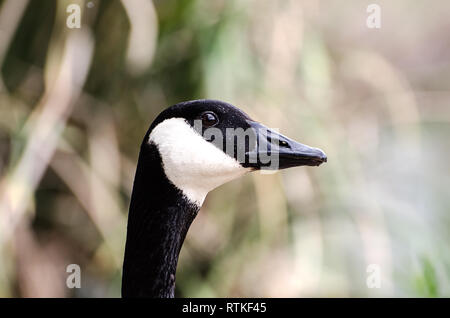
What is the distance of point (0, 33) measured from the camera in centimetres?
184

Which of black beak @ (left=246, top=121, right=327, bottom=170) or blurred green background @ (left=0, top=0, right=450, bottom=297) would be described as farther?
blurred green background @ (left=0, top=0, right=450, bottom=297)

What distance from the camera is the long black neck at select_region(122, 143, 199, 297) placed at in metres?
1.02

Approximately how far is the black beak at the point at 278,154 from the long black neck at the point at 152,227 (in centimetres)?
14

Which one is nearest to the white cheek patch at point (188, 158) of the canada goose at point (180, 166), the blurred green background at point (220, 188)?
the canada goose at point (180, 166)

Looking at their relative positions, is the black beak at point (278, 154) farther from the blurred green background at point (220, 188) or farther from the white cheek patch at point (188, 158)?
the blurred green background at point (220, 188)

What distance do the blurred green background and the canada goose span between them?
78cm

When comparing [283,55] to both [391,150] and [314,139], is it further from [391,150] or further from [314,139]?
[391,150]

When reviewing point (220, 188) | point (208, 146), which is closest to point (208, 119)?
point (208, 146)

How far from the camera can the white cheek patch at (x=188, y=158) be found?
1.00 m

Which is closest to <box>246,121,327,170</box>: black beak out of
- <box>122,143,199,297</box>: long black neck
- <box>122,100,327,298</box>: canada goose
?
<box>122,100,327,298</box>: canada goose

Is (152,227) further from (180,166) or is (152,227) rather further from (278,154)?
(278,154)

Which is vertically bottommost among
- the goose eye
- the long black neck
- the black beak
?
the long black neck

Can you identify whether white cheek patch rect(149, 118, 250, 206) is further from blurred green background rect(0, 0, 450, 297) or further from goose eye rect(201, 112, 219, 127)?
blurred green background rect(0, 0, 450, 297)

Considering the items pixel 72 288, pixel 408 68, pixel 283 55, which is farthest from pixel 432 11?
pixel 72 288
